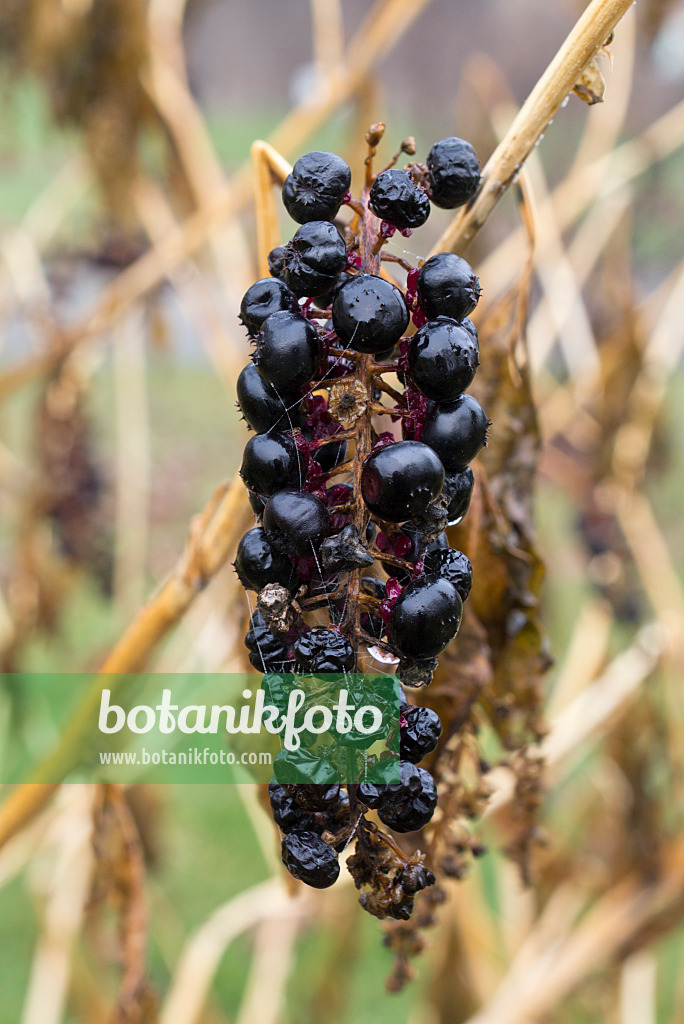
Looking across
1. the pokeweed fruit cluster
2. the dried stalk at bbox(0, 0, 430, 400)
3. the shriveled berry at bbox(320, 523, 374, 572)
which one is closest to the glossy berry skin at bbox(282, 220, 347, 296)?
the pokeweed fruit cluster

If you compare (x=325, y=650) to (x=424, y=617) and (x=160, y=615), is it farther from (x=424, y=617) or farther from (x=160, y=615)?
(x=160, y=615)

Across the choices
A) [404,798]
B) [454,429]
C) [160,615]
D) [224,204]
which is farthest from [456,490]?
[224,204]

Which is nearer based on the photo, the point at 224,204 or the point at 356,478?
the point at 356,478

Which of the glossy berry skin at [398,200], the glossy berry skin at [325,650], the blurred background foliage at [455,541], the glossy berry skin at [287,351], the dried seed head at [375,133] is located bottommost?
the blurred background foliage at [455,541]

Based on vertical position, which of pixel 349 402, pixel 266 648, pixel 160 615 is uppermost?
pixel 349 402

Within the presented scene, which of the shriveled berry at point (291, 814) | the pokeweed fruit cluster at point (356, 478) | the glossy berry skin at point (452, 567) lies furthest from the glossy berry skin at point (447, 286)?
the shriveled berry at point (291, 814)

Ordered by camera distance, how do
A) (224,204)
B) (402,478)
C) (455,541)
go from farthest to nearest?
(224,204) < (455,541) < (402,478)

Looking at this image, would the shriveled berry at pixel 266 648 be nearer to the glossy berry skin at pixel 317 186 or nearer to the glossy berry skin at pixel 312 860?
the glossy berry skin at pixel 312 860

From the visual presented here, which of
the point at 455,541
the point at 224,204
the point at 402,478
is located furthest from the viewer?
the point at 224,204
